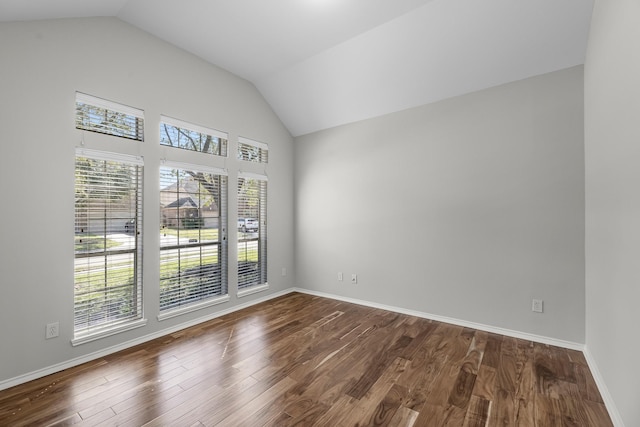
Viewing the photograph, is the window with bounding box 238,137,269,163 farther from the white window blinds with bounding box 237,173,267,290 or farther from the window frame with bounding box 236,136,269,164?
the white window blinds with bounding box 237,173,267,290

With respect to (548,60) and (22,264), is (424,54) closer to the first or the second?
(548,60)

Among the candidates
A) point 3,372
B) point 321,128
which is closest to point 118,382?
point 3,372

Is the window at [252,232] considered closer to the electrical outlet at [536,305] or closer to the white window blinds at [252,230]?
the white window blinds at [252,230]

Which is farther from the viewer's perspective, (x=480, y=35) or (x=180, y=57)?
(x=180, y=57)

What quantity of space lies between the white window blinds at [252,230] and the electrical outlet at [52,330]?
1.95 m

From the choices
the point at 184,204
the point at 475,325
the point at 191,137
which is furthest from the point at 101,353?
the point at 475,325

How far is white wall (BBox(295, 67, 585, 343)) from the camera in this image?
2799 mm

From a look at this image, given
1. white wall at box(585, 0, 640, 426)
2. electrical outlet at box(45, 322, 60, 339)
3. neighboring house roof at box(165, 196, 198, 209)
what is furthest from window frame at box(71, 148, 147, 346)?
white wall at box(585, 0, 640, 426)

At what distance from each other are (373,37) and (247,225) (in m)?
2.82

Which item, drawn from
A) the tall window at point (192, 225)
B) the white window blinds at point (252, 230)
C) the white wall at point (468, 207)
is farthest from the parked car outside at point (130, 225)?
the white wall at point (468, 207)

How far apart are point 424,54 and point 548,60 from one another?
1.14m

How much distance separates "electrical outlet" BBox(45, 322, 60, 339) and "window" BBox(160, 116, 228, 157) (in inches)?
75.8

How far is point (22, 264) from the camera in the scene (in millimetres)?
2264

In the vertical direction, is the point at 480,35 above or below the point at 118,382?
above
